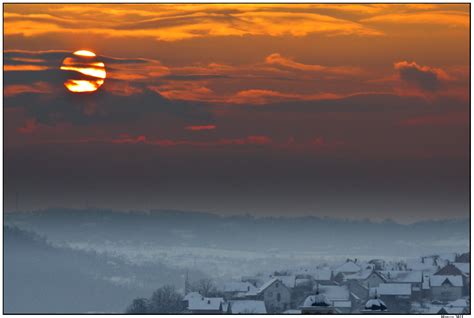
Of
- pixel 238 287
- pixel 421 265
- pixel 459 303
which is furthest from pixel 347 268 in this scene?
pixel 459 303

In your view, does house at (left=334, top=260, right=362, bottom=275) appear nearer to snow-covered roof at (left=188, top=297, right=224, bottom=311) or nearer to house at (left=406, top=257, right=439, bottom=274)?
house at (left=406, top=257, right=439, bottom=274)

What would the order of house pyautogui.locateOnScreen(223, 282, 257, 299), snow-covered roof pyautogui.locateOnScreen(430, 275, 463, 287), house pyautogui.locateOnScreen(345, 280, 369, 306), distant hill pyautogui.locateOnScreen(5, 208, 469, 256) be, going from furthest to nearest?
snow-covered roof pyautogui.locateOnScreen(430, 275, 463, 287), house pyautogui.locateOnScreen(345, 280, 369, 306), house pyautogui.locateOnScreen(223, 282, 257, 299), distant hill pyautogui.locateOnScreen(5, 208, 469, 256)

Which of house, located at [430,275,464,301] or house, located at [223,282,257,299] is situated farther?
house, located at [430,275,464,301]

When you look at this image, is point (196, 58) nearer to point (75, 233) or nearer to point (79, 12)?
point (79, 12)

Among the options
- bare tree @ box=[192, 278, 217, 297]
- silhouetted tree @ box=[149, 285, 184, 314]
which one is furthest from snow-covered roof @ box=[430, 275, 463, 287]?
silhouetted tree @ box=[149, 285, 184, 314]

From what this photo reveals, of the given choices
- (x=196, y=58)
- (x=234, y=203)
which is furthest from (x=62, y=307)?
(x=196, y=58)

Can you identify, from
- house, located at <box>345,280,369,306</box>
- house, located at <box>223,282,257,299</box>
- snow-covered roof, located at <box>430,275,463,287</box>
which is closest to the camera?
house, located at <box>223,282,257,299</box>
